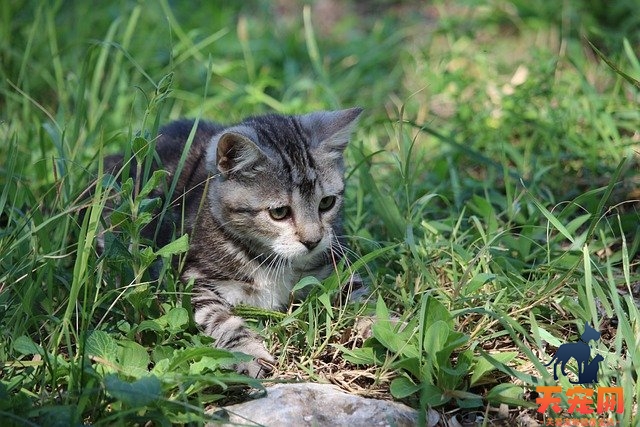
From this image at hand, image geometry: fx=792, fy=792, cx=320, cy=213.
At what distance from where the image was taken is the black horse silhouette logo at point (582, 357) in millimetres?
2777

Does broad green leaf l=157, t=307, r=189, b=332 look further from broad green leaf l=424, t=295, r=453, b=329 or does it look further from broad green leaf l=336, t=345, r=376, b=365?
broad green leaf l=424, t=295, r=453, b=329

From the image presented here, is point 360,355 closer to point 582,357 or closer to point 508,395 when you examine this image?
point 508,395

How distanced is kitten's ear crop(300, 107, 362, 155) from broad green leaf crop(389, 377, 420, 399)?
1.15m

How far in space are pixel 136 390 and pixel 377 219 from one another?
6.08 ft

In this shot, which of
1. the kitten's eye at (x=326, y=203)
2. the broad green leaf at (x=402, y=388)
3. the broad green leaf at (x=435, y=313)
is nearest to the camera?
the broad green leaf at (x=402, y=388)

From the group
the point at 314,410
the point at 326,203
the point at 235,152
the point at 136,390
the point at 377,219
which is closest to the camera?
the point at 136,390

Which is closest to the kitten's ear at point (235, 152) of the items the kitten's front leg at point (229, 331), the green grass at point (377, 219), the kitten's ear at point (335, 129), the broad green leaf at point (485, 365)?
the green grass at point (377, 219)

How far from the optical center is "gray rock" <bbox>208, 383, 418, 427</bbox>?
2.71m

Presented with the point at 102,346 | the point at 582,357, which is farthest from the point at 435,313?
the point at 102,346

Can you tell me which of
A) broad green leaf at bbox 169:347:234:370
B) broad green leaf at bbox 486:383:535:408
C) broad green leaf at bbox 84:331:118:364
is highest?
broad green leaf at bbox 84:331:118:364

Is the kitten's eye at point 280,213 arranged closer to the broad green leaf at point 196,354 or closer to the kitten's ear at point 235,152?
the kitten's ear at point 235,152

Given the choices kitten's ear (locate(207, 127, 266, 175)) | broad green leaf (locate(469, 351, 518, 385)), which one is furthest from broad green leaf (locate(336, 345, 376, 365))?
kitten's ear (locate(207, 127, 266, 175))

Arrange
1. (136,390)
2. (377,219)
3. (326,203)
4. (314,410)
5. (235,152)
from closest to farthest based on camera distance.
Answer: (136,390) → (314,410) → (235,152) → (326,203) → (377,219)

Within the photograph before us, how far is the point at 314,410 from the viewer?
9.09 ft
